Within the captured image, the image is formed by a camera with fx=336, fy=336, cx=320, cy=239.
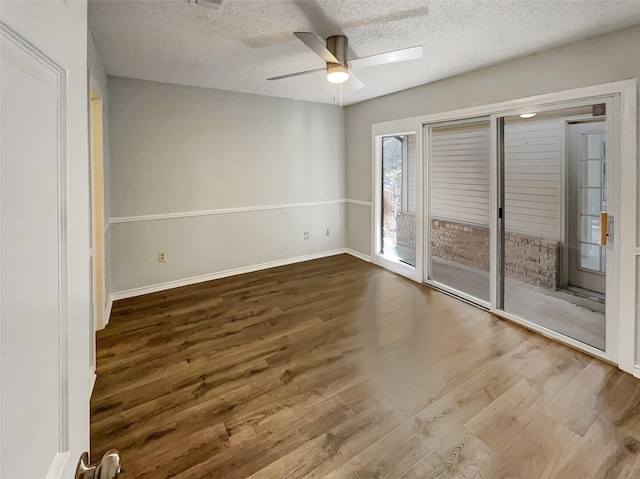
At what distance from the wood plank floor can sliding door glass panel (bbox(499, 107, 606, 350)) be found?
0.42 metres

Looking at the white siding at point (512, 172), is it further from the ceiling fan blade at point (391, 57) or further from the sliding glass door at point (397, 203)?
the ceiling fan blade at point (391, 57)

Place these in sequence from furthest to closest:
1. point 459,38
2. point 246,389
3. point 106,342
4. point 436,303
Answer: point 436,303 → point 106,342 → point 459,38 → point 246,389

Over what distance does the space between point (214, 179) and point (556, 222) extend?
12.6 feet

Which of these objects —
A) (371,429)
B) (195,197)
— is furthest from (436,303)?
(195,197)

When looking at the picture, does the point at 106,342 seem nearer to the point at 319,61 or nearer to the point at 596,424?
the point at 319,61

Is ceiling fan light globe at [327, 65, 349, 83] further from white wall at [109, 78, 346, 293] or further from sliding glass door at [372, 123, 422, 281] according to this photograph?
white wall at [109, 78, 346, 293]

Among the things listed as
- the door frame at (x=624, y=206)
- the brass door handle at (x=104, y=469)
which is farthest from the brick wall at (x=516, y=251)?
the brass door handle at (x=104, y=469)

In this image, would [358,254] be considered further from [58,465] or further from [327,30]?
[58,465]

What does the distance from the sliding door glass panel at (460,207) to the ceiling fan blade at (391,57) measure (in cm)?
148

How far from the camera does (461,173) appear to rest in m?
3.97

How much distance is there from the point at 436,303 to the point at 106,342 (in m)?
3.24

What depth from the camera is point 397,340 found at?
116 inches

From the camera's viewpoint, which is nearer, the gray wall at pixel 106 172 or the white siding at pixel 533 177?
the white siding at pixel 533 177

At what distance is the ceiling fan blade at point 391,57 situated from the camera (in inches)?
92.4
